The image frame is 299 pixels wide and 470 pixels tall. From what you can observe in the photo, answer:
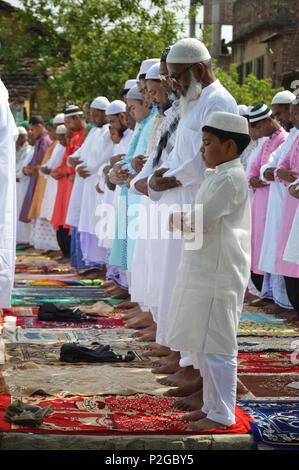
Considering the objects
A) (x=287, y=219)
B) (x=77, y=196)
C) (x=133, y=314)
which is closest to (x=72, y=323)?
(x=133, y=314)

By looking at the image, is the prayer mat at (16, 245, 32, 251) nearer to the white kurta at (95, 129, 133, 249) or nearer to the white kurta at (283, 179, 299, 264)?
the white kurta at (95, 129, 133, 249)

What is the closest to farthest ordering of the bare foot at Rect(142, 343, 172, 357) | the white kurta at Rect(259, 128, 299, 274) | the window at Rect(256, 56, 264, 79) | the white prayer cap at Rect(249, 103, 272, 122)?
the bare foot at Rect(142, 343, 172, 357) → the white kurta at Rect(259, 128, 299, 274) → the white prayer cap at Rect(249, 103, 272, 122) → the window at Rect(256, 56, 264, 79)

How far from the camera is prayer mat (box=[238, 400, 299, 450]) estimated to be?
4.53 meters

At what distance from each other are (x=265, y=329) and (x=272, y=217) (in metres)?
1.47

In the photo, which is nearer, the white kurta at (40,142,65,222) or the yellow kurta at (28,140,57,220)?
the white kurta at (40,142,65,222)

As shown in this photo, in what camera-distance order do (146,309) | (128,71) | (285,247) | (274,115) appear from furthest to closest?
(128,71), (274,115), (285,247), (146,309)

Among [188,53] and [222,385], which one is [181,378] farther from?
[188,53]

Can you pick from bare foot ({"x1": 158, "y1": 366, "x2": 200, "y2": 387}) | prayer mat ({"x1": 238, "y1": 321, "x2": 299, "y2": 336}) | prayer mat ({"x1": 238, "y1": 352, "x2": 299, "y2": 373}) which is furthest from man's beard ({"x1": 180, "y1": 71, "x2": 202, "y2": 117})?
prayer mat ({"x1": 238, "y1": 321, "x2": 299, "y2": 336})

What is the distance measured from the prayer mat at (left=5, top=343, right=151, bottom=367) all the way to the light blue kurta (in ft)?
4.08

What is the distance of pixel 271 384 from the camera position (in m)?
5.82
